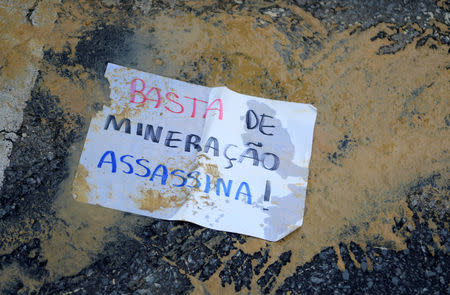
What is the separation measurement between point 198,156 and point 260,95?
1.35ft

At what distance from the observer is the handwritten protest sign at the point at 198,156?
5.54 feet

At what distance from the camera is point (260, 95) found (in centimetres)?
185

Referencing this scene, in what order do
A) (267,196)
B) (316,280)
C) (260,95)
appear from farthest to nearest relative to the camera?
(260,95) → (267,196) → (316,280)

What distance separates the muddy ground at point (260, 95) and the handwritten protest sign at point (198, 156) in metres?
0.05

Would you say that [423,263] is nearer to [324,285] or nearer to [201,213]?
[324,285]

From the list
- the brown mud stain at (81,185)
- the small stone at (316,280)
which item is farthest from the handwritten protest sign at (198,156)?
the small stone at (316,280)

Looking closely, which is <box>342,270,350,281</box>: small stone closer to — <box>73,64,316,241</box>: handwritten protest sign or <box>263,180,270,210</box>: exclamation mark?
<box>73,64,316,241</box>: handwritten protest sign

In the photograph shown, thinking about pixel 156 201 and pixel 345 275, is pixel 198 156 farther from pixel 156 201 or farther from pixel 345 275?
pixel 345 275

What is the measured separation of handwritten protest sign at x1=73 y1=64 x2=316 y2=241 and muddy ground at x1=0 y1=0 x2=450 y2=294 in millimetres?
53

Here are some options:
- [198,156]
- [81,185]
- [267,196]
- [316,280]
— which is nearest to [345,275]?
[316,280]

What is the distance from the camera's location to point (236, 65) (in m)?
1.87

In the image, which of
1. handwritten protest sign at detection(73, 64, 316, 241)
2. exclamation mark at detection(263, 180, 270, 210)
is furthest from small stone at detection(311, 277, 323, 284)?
exclamation mark at detection(263, 180, 270, 210)

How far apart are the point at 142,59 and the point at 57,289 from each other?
3.42ft

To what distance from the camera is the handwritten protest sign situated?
1.69 m
